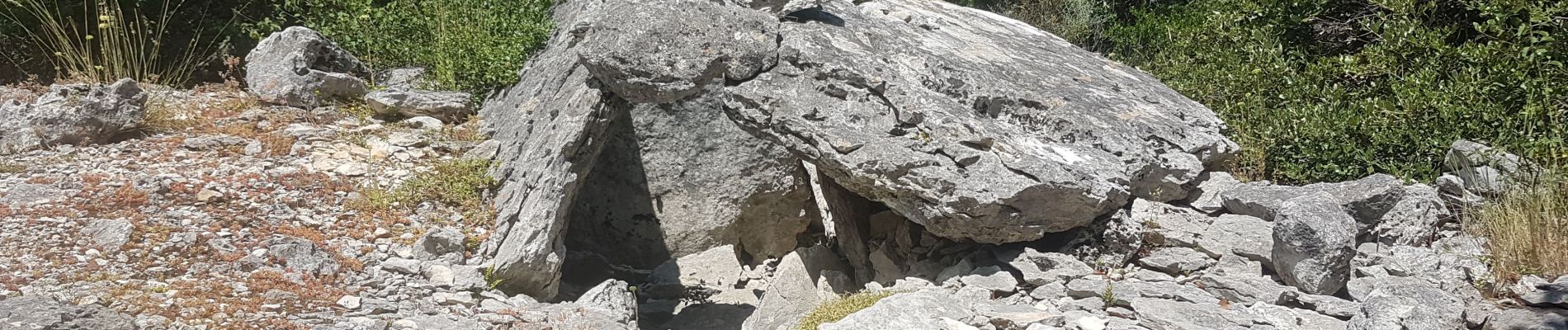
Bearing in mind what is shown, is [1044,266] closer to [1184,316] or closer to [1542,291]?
[1184,316]

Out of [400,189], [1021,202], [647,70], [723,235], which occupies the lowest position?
[723,235]

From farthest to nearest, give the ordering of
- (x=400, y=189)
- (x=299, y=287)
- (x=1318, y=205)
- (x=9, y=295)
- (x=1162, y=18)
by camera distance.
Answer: (x=1162, y=18) < (x=400, y=189) < (x=1318, y=205) < (x=299, y=287) < (x=9, y=295)

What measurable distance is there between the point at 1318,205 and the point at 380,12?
7.54 meters

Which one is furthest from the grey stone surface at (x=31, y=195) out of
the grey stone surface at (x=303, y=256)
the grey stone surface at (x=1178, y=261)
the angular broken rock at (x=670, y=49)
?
the grey stone surface at (x=1178, y=261)

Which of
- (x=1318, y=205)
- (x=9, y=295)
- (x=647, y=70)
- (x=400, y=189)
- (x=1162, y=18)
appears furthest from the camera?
(x=1162, y=18)

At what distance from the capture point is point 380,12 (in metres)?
9.47

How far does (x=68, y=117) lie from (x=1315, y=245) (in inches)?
Answer: 305

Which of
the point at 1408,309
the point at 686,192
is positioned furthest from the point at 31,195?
the point at 1408,309

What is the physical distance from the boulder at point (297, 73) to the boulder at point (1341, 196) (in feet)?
21.5

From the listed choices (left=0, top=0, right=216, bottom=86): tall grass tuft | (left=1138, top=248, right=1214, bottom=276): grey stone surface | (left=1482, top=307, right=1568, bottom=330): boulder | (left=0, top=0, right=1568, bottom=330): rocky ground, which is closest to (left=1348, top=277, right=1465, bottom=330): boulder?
(left=0, top=0, right=1568, bottom=330): rocky ground

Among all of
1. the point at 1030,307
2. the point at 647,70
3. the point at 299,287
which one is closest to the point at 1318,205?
the point at 1030,307

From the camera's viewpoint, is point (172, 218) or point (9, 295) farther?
point (172, 218)

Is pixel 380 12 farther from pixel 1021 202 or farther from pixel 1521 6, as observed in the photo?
pixel 1521 6

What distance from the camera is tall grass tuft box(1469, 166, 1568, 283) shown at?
5848 mm
